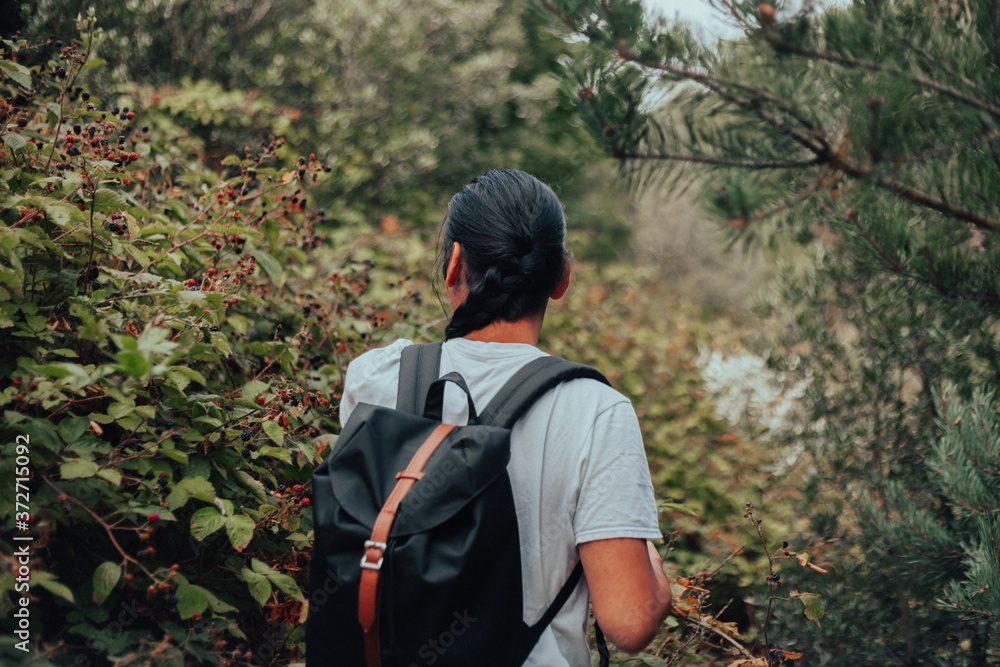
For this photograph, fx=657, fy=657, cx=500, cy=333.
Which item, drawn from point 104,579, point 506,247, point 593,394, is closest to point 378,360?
point 506,247

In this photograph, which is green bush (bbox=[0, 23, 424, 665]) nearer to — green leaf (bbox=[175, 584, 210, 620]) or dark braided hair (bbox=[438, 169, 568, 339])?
green leaf (bbox=[175, 584, 210, 620])

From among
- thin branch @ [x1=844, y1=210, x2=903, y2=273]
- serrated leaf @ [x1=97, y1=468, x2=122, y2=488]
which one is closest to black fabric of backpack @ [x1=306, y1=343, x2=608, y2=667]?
serrated leaf @ [x1=97, y1=468, x2=122, y2=488]

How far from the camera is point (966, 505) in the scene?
169cm

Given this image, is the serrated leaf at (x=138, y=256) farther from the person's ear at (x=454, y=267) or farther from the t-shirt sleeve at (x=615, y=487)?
the t-shirt sleeve at (x=615, y=487)

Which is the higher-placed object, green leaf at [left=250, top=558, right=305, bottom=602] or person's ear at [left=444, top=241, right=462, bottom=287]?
person's ear at [left=444, top=241, right=462, bottom=287]

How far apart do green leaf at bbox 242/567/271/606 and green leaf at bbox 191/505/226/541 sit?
142mm

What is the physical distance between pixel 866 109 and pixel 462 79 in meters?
5.71

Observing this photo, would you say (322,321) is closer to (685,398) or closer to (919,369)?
(919,369)

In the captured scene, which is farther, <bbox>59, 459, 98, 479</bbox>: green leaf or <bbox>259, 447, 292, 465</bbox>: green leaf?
<bbox>259, 447, 292, 465</bbox>: green leaf

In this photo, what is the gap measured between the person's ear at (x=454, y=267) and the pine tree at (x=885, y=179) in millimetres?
1050

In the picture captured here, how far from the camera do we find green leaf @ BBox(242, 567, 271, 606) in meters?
1.50

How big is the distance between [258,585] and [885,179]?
209 cm

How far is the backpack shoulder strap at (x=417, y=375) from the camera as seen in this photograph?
133 centimetres

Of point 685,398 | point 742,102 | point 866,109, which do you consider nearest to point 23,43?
point 742,102
